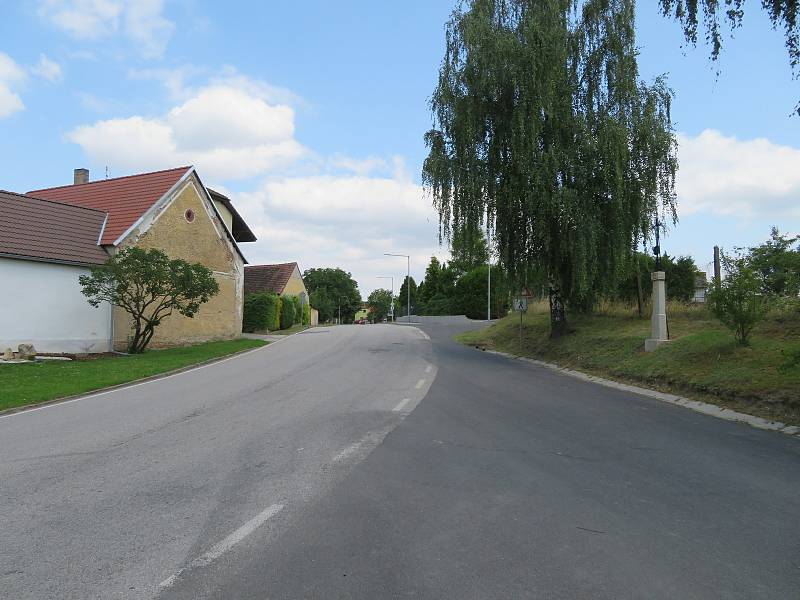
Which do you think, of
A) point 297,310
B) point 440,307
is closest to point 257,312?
point 297,310

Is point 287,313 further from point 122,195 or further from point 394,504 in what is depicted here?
point 394,504

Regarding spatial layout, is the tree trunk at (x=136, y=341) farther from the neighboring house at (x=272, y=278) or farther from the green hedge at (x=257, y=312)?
the neighboring house at (x=272, y=278)

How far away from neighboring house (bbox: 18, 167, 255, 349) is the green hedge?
528 cm

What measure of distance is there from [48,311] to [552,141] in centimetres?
1912

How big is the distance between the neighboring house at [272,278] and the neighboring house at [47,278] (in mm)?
27378

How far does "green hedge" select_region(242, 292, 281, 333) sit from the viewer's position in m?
39.4

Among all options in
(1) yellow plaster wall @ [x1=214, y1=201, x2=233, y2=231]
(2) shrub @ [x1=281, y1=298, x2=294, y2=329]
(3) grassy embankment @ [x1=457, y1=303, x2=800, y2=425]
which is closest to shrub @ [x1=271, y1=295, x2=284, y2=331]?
(2) shrub @ [x1=281, y1=298, x2=294, y2=329]

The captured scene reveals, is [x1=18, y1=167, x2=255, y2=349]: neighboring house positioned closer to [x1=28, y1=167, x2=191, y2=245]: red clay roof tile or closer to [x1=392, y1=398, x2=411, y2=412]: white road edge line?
[x1=28, y1=167, x2=191, y2=245]: red clay roof tile

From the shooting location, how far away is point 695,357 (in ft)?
46.9

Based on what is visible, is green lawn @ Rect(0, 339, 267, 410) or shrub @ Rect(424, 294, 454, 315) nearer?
green lawn @ Rect(0, 339, 267, 410)

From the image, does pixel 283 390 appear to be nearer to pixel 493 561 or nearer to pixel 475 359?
pixel 493 561

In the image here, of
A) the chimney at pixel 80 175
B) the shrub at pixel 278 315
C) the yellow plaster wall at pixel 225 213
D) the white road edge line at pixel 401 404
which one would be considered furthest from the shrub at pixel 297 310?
the white road edge line at pixel 401 404

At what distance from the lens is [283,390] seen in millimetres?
12883

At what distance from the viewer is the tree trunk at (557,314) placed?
2331 cm
